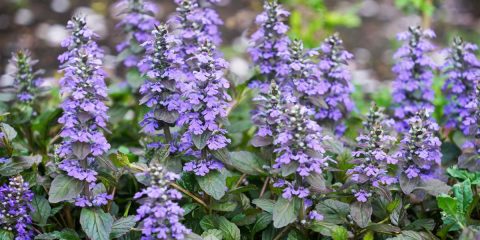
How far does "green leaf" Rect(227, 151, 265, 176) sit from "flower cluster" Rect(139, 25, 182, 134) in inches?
22.1

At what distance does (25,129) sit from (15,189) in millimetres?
1249

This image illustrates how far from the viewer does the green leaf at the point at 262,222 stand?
3.86 meters

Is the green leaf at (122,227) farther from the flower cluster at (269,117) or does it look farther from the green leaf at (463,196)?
the green leaf at (463,196)

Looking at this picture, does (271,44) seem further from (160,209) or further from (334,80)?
(160,209)

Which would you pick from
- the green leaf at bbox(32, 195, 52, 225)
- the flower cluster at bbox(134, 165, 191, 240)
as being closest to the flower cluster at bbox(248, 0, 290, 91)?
the flower cluster at bbox(134, 165, 191, 240)

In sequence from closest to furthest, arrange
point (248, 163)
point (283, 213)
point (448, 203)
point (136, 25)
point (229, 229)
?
1. point (283, 213)
2. point (448, 203)
3. point (229, 229)
4. point (248, 163)
5. point (136, 25)

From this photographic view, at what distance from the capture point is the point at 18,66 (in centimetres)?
465

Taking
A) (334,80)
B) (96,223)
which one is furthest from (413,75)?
(96,223)

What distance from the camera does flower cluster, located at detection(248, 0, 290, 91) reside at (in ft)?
14.5

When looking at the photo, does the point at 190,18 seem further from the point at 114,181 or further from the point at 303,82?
the point at 114,181

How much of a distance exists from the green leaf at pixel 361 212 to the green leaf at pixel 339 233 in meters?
→ 0.10

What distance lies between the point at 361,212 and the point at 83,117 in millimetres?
1663

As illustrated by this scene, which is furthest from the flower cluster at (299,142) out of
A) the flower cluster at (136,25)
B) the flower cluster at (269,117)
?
the flower cluster at (136,25)

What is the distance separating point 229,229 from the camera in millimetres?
3809
